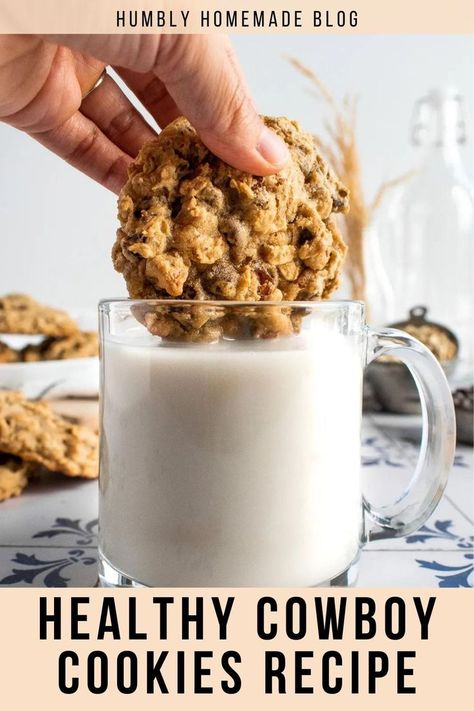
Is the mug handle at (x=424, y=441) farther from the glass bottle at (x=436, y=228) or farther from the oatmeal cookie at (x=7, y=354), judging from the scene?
the glass bottle at (x=436, y=228)

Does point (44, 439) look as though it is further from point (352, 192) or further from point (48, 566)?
point (352, 192)

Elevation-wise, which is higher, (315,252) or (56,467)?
(315,252)

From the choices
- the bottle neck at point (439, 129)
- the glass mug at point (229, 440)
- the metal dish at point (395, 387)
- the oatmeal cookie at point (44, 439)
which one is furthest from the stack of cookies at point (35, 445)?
the bottle neck at point (439, 129)

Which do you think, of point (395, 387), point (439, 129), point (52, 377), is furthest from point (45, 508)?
point (439, 129)

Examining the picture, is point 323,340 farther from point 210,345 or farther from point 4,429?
point 4,429

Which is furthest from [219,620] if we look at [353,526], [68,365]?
[68,365]

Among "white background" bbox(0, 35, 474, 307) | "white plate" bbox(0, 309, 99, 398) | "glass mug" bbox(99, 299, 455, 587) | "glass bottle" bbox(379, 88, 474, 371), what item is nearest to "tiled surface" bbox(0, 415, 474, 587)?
"glass mug" bbox(99, 299, 455, 587)

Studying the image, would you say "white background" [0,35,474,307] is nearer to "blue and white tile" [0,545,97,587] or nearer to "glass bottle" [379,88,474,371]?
"glass bottle" [379,88,474,371]

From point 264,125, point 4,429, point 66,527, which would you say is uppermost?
point 264,125
